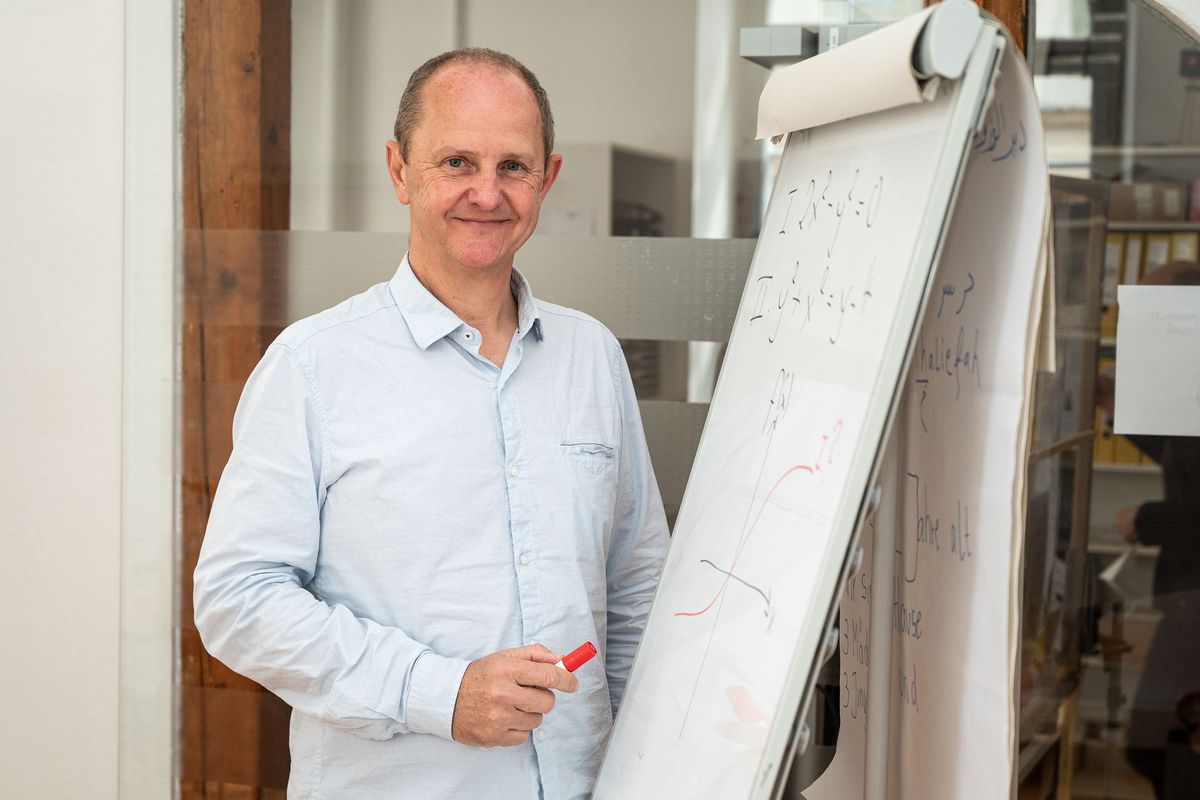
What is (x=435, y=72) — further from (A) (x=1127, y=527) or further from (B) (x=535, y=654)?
(A) (x=1127, y=527)

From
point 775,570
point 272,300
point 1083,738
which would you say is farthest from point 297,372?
point 1083,738

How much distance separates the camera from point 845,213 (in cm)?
89

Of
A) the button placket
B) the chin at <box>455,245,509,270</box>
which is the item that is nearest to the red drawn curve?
the button placket

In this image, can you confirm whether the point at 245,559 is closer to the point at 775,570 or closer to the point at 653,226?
the point at 775,570

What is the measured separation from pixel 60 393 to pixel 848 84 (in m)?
1.64

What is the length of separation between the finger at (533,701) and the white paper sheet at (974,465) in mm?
400

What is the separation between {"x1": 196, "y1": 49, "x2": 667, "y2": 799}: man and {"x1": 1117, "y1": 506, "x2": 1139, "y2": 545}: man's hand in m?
1.02

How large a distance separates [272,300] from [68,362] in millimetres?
427

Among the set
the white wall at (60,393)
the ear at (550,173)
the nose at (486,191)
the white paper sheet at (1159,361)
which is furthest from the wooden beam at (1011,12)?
the white wall at (60,393)

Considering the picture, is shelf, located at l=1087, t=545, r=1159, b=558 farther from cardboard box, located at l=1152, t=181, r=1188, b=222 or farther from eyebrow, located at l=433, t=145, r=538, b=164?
eyebrow, located at l=433, t=145, r=538, b=164

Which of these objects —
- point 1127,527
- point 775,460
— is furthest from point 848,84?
point 1127,527

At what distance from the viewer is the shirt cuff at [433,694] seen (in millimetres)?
1036

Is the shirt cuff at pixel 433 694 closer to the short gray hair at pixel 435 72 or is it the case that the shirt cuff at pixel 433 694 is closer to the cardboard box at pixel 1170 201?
the short gray hair at pixel 435 72

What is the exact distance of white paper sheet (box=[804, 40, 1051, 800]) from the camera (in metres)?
0.80
